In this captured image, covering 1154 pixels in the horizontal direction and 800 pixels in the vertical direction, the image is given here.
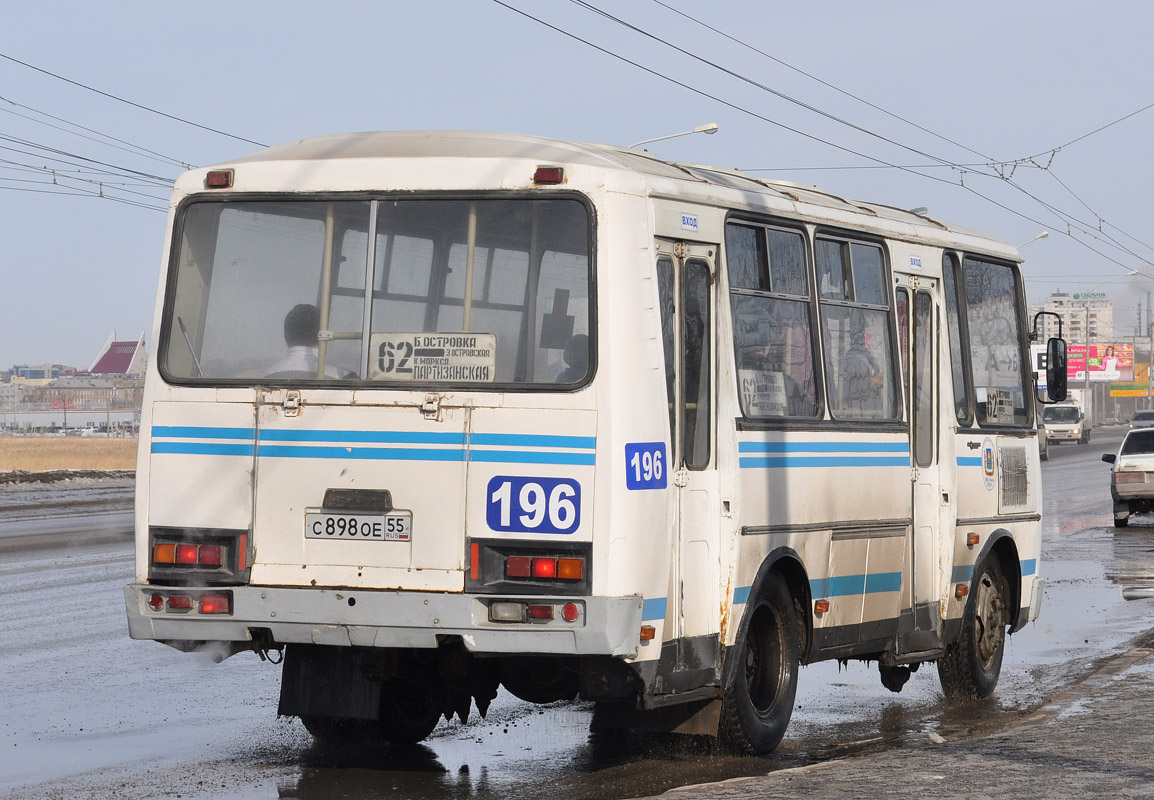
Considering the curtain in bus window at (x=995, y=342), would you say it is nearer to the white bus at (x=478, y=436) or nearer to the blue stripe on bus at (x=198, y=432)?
the white bus at (x=478, y=436)

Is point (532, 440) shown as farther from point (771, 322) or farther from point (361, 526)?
point (771, 322)

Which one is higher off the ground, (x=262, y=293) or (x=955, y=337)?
(x=955, y=337)

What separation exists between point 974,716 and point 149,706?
4948 mm

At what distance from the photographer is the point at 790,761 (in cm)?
824

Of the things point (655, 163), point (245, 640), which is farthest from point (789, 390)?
point (245, 640)

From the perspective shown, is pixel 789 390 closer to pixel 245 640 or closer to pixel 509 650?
pixel 509 650

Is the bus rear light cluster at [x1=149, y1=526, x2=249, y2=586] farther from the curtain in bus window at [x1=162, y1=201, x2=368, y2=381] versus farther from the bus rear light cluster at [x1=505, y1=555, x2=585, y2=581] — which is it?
the bus rear light cluster at [x1=505, y1=555, x2=585, y2=581]

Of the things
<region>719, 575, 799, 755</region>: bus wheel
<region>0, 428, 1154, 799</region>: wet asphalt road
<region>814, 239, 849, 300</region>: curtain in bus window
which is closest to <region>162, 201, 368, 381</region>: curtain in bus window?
<region>0, 428, 1154, 799</region>: wet asphalt road

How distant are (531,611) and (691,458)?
127cm

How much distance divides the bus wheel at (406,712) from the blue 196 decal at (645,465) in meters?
2.15

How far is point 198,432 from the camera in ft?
24.3

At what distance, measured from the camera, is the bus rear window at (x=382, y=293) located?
712 cm

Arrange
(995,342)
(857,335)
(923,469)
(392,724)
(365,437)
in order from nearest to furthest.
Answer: (365,437)
(392,724)
(857,335)
(923,469)
(995,342)

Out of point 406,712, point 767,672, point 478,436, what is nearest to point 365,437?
point 478,436
